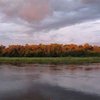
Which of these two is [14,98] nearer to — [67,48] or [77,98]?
[77,98]

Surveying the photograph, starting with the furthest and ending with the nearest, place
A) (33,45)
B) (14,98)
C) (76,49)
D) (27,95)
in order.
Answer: (33,45)
(76,49)
(27,95)
(14,98)

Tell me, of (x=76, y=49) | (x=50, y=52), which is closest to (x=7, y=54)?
(x=50, y=52)

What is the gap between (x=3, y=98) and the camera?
19.9m

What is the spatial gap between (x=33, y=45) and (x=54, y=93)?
6930cm

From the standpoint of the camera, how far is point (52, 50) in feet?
283

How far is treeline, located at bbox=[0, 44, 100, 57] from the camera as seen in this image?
278 feet

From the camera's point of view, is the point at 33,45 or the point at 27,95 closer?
the point at 27,95

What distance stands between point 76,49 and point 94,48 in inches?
294

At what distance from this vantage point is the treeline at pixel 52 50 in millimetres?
84812

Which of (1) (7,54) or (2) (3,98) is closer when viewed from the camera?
(2) (3,98)

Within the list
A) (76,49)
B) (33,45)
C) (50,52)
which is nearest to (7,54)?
(33,45)

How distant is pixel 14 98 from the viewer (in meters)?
19.8

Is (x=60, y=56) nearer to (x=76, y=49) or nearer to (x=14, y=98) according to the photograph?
(x=76, y=49)

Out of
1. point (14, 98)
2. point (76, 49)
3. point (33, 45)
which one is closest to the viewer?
point (14, 98)
